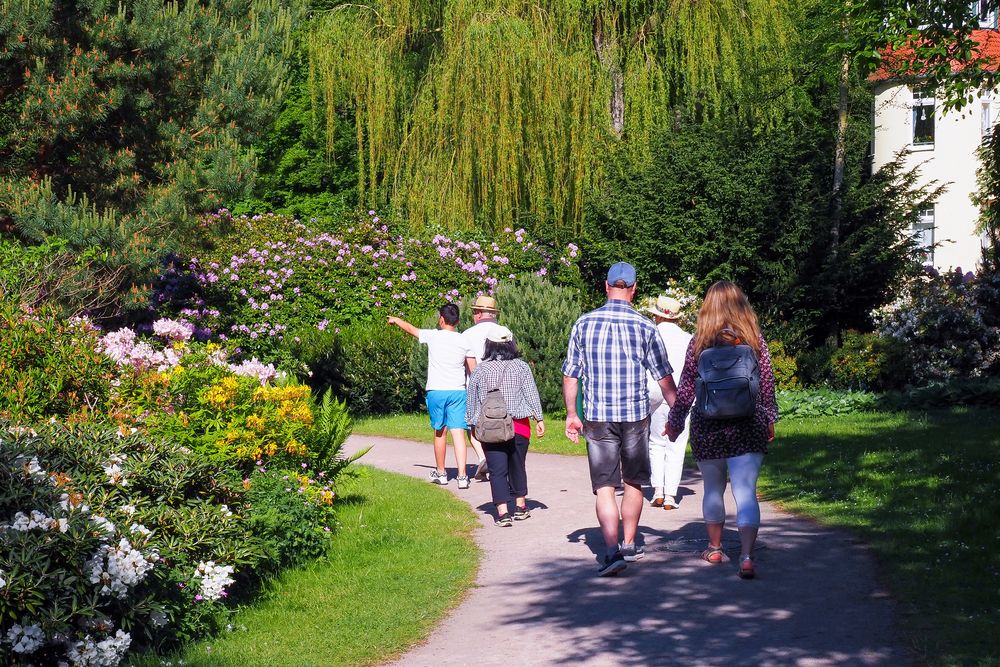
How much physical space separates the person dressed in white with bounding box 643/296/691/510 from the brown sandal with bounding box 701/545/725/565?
2258mm

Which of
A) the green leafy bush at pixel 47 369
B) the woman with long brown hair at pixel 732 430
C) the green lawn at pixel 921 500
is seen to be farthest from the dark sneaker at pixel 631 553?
the green leafy bush at pixel 47 369

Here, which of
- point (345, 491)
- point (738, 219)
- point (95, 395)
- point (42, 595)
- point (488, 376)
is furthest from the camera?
point (738, 219)

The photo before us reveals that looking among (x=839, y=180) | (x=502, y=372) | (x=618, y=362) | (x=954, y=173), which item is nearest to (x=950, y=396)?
(x=839, y=180)

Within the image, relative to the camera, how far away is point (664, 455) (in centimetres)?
1031

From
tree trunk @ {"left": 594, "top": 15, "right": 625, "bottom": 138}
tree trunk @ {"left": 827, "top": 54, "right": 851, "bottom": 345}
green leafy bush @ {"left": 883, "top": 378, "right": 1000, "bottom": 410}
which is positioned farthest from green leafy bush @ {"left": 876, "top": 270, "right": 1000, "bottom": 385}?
tree trunk @ {"left": 594, "top": 15, "right": 625, "bottom": 138}

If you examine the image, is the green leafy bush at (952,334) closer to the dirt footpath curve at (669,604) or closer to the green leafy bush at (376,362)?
the green leafy bush at (376,362)

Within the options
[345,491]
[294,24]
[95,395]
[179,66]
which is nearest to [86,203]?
[179,66]

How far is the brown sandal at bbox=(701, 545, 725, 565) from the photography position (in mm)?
7859

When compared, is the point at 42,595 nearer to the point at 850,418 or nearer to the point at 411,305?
the point at 850,418

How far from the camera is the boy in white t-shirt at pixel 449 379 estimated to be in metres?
12.0

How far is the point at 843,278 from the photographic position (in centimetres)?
2088

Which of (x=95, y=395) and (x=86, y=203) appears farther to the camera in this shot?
(x=86, y=203)

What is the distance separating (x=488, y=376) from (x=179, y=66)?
8523 millimetres

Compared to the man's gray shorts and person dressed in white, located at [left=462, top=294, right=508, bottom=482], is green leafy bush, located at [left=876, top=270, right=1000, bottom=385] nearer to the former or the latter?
person dressed in white, located at [left=462, top=294, right=508, bottom=482]
